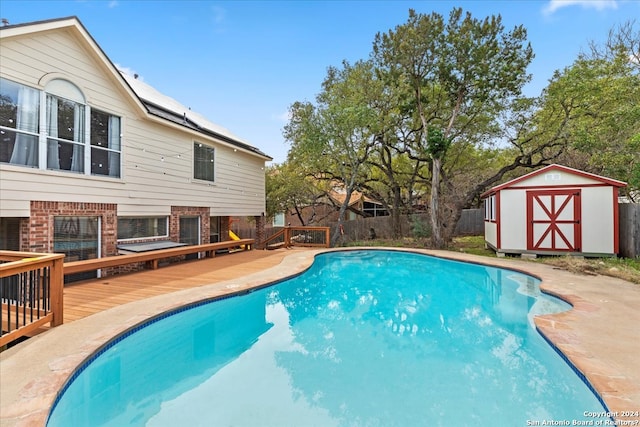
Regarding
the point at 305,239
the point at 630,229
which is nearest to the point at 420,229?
the point at 305,239

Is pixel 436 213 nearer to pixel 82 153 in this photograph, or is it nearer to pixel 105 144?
pixel 105 144

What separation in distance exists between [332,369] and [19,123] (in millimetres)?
7185

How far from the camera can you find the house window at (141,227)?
897 centimetres

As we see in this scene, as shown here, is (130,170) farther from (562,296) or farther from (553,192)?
(553,192)

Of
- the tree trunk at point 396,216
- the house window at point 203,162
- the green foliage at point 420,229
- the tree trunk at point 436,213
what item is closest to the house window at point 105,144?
the house window at point 203,162

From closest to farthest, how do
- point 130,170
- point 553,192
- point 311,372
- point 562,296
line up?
point 311,372
point 562,296
point 130,170
point 553,192

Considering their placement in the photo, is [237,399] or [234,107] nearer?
[237,399]

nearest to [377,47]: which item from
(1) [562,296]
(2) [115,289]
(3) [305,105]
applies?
(3) [305,105]

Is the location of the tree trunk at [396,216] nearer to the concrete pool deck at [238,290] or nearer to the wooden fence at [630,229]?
the wooden fence at [630,229]

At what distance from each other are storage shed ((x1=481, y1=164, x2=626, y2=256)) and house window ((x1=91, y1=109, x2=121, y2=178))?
12.5 metres

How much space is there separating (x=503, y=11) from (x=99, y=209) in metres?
16.1

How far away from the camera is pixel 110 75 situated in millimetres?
8172

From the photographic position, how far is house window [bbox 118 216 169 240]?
8.97m

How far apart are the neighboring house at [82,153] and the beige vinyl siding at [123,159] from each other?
2 centimetres
